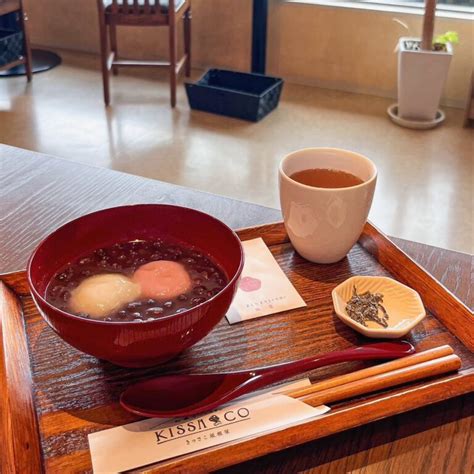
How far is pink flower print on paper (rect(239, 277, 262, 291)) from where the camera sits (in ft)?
2.71

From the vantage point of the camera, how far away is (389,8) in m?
3.30

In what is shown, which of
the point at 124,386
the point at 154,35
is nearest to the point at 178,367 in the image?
the point at 124,386

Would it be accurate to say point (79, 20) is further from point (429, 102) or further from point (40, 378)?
point (40, 378)

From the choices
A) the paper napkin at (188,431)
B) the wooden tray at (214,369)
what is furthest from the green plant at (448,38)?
the paper napkin at (188,431)

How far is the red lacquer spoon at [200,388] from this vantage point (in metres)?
0.62

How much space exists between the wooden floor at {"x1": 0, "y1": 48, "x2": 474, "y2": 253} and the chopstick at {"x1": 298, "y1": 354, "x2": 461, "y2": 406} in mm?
1598

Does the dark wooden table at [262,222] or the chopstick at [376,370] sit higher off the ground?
the chopstick at [376,370]

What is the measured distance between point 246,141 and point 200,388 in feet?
7.75

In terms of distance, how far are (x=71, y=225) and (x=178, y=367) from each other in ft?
0.72

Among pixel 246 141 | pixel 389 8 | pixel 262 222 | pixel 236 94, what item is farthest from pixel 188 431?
pixel 389 8

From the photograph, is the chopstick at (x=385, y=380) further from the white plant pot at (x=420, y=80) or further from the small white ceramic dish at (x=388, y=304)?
the white plant pot at (x=420, y=80)

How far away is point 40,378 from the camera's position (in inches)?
26.2

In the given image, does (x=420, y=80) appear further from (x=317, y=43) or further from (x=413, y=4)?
(x=317, y=43)

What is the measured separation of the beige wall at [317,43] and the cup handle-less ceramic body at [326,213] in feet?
8.70
